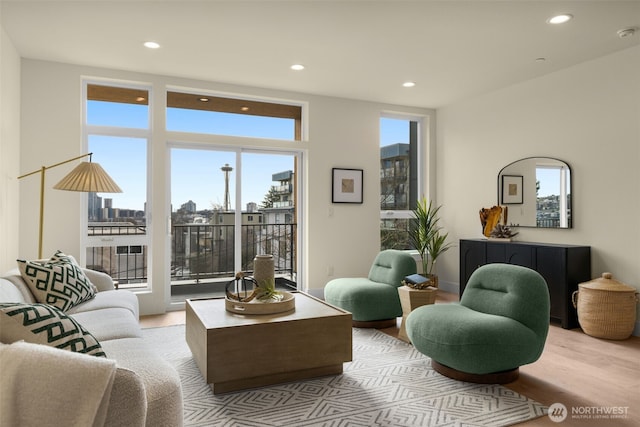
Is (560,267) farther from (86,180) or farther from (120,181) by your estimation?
(120,181)

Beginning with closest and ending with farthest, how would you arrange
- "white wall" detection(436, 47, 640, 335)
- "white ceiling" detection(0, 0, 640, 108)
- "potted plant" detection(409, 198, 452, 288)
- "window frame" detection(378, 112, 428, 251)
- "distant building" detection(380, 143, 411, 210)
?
"white ceiling" detection(0, 0, 640, 108) → "white wall" detection(436, 47, 640, 335) → "potted plant" detection(409, 198, 452, 288) → "distant building" detection(380, 143, 411, 210) → "window frame" detection(378, 112, 428, 251)

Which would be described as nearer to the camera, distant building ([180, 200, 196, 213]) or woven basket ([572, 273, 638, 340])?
woven basket ([572, 273, 638, 340])

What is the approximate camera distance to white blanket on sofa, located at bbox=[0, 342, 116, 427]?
123 centimetres

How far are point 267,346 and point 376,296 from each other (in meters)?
1.65

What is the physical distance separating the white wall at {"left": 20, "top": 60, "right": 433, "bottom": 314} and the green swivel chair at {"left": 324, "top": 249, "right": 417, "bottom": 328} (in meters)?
1.37

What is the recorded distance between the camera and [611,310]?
3.80 meters

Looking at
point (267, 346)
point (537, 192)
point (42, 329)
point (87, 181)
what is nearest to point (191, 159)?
point (87, 181)

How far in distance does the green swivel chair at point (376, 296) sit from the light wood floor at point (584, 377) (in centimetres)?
18

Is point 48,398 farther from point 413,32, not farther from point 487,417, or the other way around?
point 413,32

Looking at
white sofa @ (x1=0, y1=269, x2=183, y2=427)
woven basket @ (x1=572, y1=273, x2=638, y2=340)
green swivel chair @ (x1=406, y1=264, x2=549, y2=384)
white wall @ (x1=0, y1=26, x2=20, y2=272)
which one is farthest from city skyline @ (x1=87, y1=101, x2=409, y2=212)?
woven basket @ (x1=572, y1=273, x2=638, y2=340)

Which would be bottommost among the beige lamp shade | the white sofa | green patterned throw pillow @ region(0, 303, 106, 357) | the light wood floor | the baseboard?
the light wood floor

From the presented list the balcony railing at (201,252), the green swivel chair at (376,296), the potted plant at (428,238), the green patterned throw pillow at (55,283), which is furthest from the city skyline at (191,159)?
the potted plant at (428,238)

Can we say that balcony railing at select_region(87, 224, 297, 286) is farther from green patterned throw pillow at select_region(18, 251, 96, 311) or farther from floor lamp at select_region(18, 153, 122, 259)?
green patterned throw pillow at select_region(18, 251, 96, 311)

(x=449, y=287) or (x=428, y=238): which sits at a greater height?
(x=428, y=238)
